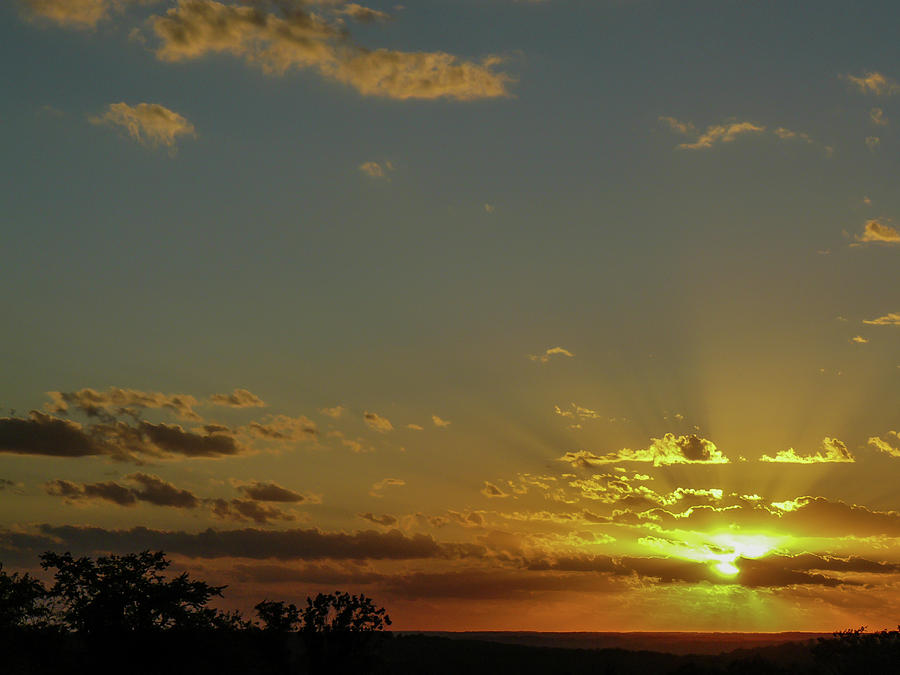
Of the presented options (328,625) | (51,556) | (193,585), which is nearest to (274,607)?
(328,625)

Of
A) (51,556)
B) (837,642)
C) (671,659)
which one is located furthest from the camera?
(671,659)

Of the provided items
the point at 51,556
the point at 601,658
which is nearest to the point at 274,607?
the point at 51,556

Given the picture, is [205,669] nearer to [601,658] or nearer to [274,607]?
[274,607]

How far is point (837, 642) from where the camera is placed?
83.1 m

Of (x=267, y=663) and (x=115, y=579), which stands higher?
(x=115, y=579)

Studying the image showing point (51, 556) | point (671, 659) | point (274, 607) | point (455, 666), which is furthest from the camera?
point (671, 659)

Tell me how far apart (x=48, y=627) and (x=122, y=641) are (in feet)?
39.3

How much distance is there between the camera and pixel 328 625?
64.4 m

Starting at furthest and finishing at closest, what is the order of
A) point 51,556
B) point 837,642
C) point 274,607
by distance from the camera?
point 837,642 → point 51,556 → point 274,607

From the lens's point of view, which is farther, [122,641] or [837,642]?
[837,642]

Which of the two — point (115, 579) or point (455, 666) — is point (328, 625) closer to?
point (115, 579)

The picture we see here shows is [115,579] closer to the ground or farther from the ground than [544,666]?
farther from the ground

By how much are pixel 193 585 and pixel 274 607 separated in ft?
27.7

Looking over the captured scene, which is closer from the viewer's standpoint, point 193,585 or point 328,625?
point 328,625
